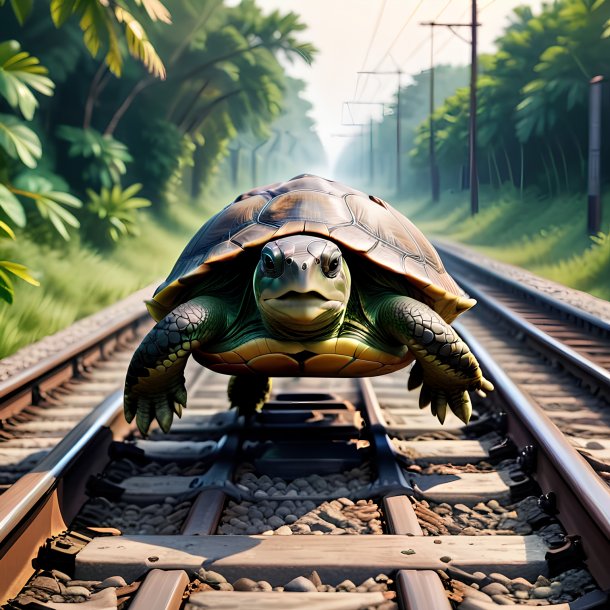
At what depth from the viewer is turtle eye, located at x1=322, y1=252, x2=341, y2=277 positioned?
2.89m

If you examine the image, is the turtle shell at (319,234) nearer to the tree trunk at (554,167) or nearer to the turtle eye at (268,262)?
the turtle eye at (268,262)

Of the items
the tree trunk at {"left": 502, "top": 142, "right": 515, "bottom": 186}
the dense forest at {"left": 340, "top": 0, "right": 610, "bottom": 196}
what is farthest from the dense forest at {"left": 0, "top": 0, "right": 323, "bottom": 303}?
the tree trunk at {"left": 502, "top": 142, "right": 515, "bottom": 186}

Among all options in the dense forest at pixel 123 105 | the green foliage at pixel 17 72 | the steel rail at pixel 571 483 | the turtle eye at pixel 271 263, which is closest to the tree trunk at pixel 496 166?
the dense forest at pixel 123 105

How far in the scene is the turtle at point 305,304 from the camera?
9.48ft

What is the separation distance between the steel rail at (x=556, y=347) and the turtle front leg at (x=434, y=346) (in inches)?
78.6

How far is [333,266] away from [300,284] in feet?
0.76

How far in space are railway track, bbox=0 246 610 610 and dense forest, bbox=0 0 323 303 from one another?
194 cm

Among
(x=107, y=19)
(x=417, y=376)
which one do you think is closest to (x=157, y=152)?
(x=107, y=19)

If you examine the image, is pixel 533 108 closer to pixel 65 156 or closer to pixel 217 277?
pixel 65 156

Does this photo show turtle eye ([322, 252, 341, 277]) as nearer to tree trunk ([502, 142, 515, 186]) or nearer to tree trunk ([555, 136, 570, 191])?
tree trunk ([555, 136, 570, 191])

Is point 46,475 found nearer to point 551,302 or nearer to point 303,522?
point 303,522

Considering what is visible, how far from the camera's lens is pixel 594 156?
11.9m

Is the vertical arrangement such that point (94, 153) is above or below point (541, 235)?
below

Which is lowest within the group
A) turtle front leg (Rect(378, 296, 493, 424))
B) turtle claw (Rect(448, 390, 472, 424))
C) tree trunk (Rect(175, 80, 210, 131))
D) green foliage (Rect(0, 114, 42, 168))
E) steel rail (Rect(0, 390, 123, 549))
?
steel rail (Rect(0, 390, 123, 549))
